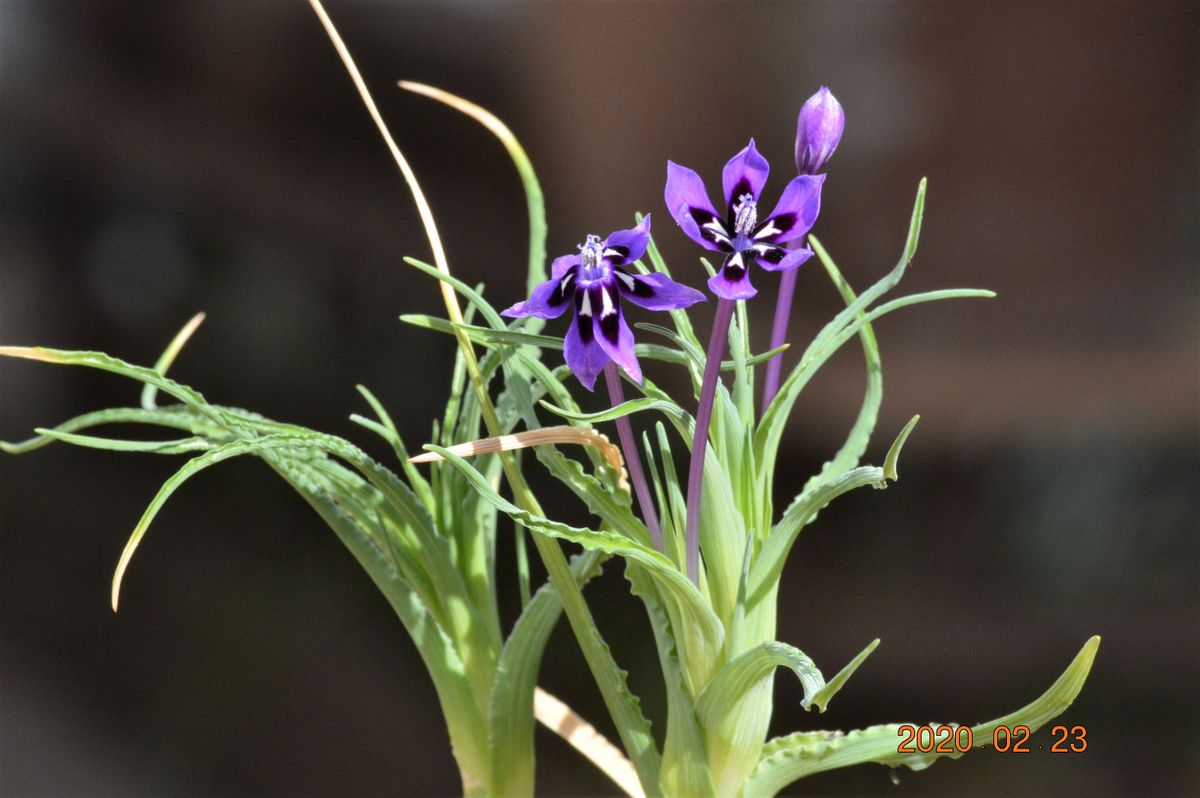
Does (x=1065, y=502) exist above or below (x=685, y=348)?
above

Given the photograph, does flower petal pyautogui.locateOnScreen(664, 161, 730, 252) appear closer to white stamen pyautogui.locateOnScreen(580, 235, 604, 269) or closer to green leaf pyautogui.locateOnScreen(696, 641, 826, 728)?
white stamen pyautogui.locateOnScreen(580, 235, 604, 269)

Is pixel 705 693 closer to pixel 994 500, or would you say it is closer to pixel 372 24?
pixel 994 500

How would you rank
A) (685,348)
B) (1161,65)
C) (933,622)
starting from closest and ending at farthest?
(685,348)
(1161,65)
(933,622)

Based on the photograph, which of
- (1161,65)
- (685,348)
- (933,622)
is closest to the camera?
(685,348)

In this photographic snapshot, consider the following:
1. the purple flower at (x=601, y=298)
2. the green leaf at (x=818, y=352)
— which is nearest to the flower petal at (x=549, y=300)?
the purple flower at (x=601, y=298)

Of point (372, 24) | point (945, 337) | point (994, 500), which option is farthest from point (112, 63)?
point (994, 500)

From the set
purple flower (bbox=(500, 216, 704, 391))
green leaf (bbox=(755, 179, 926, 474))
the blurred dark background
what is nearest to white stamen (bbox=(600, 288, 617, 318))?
purple flower (bbox=(500, 216, 704, 391))

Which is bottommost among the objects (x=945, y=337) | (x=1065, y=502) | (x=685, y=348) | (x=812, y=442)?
(x=685, y=348)

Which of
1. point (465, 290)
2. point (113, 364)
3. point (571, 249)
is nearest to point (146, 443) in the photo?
point (113, 364)

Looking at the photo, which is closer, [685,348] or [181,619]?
[685,348]
